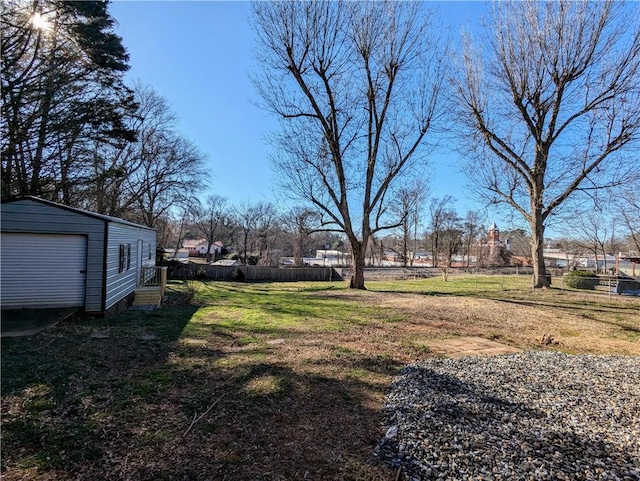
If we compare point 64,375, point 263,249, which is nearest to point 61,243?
point 64,375

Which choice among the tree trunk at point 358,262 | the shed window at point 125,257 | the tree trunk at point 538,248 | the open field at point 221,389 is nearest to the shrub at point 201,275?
the tree trunk at point 358,262

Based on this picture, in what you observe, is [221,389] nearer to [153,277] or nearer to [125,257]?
[125,257]

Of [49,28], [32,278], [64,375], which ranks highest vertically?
[49,28]

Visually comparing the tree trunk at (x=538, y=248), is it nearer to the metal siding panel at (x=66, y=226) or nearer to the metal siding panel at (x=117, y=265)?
the metal siding panel at (x=117, y=265)

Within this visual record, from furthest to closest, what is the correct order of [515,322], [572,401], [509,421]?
[515,322], [572,401], [509,421]

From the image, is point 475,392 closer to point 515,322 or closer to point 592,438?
point 592,438

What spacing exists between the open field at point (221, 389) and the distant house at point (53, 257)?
2.50 ft

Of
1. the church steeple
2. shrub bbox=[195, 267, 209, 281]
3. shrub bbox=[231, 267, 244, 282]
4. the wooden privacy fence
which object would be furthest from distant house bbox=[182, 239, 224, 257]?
the church steeple

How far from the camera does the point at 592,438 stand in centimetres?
261

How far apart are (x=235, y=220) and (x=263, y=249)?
5.59 metres

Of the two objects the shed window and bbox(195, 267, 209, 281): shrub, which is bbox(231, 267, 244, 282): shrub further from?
the shed window

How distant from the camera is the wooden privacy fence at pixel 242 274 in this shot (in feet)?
77.3

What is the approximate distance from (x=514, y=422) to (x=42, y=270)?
8.31m

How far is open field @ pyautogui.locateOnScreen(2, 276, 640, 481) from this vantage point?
2332mm
